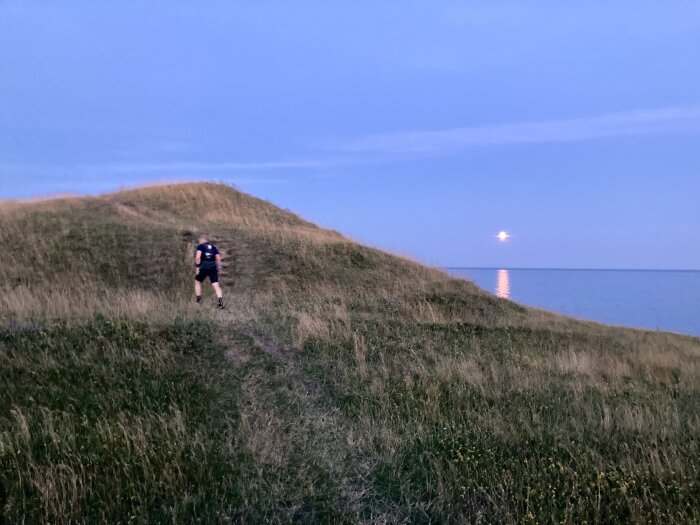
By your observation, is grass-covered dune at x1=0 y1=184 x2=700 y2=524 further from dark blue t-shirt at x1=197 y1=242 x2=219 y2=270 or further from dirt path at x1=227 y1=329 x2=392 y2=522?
dark blue t-shirt at x1=197 y1=242 x2=219 y2=270

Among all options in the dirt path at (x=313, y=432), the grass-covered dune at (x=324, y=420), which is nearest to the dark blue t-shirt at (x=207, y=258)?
the grass-covered dune at (x=324, y=420)

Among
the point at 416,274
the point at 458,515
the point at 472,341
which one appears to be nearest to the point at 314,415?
the point at 458,515

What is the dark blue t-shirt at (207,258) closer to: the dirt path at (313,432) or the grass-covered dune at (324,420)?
the grass-covered dune at (324,420)

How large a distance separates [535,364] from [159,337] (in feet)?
24.4

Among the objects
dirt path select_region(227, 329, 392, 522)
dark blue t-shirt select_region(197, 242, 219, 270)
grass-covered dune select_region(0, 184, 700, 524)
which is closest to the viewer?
grass-covered dune select_region(0, 184, 700, 524)

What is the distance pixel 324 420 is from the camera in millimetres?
5641

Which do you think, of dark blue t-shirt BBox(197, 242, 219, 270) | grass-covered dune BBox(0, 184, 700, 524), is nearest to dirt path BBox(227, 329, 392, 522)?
grass-covered dune BBox(0, 184, 700, 524)

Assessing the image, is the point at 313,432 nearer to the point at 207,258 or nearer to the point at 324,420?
the point at 324,420

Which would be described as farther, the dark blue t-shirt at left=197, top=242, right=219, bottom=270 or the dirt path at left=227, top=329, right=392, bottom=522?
the dark blue t-shirt at left=197, top=242, right=219, bottom=270

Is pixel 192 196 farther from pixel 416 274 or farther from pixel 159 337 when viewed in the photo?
pixel 159 337

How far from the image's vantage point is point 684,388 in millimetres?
8227

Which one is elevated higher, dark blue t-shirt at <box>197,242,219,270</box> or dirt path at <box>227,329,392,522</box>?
dark blue t-shirt at <box>197,242,219,270</box>

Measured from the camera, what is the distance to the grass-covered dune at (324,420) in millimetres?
3846

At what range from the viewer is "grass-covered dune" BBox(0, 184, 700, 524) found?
3.85 meters
